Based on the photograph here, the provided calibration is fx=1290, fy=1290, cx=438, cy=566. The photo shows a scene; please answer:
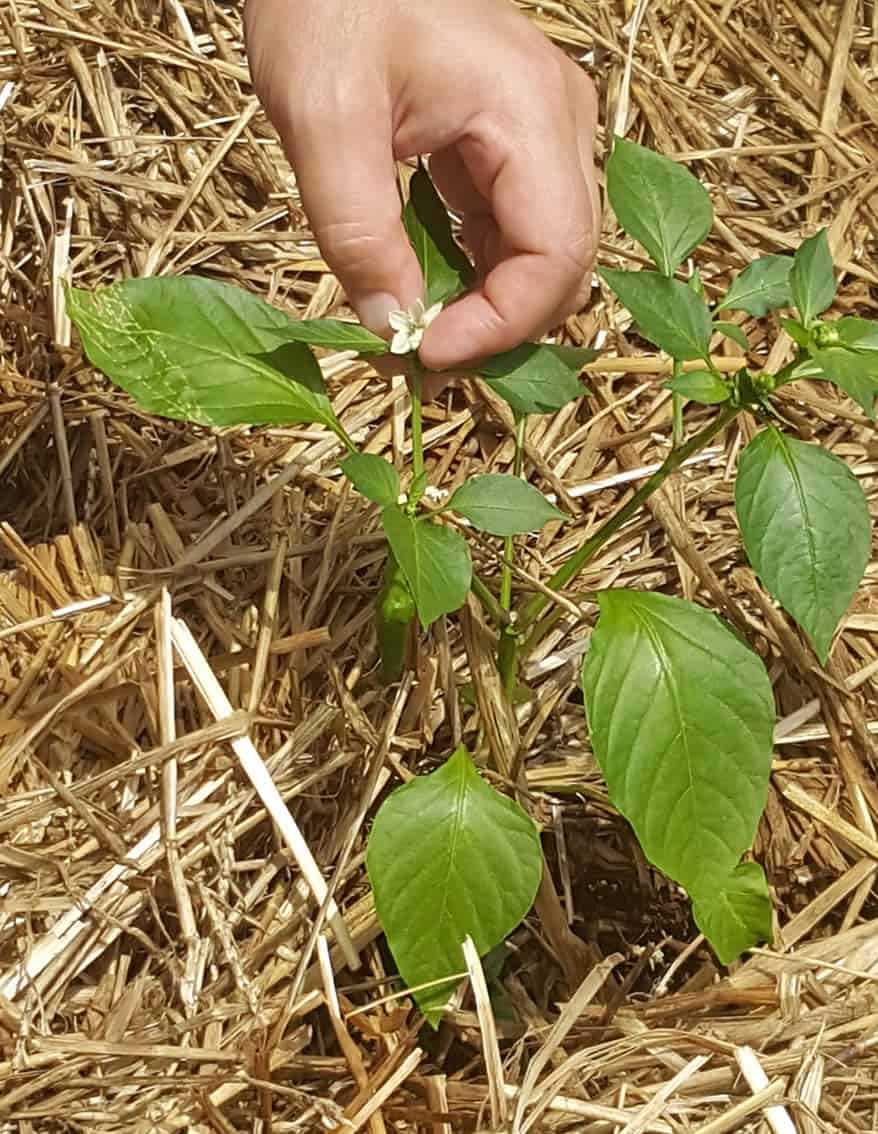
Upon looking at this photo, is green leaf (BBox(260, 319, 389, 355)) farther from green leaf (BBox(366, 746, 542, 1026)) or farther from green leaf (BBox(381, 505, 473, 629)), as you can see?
green leaf (BBox(366, 746, 542, 1026))

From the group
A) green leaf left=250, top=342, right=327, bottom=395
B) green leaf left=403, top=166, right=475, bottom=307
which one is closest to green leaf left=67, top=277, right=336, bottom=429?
green leaf left=250, top=342, right=327, bottom=395

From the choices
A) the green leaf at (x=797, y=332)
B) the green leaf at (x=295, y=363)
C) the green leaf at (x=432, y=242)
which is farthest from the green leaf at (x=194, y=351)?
the green leaf at (x=797, y=332)

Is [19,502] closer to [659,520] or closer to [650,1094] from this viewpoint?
[659,520]

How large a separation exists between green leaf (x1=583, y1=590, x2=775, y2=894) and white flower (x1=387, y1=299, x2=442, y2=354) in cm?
25

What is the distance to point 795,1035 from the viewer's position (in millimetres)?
985

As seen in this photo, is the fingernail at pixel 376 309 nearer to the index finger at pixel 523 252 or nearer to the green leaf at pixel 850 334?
the index finger at pixel 523 252

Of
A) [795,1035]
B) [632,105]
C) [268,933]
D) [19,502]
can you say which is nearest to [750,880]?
[795,1035]

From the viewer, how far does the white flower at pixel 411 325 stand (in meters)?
0.92

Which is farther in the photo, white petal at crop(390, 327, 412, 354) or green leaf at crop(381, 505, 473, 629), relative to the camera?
white petal at crop(390, 327, 412, 354)

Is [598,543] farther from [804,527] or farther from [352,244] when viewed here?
[352,244]

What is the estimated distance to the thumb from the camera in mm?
913

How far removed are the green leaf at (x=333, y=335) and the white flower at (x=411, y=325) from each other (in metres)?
0.02

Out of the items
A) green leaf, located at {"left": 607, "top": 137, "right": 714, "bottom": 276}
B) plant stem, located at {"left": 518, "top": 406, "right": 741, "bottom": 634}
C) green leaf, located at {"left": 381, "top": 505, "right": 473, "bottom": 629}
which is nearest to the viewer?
green leaf, located at {"left": 381, "top": 505, "right": 473, "bottom": 629}

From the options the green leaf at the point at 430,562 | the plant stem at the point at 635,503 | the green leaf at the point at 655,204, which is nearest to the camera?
the green leaf at the point at 430,562
